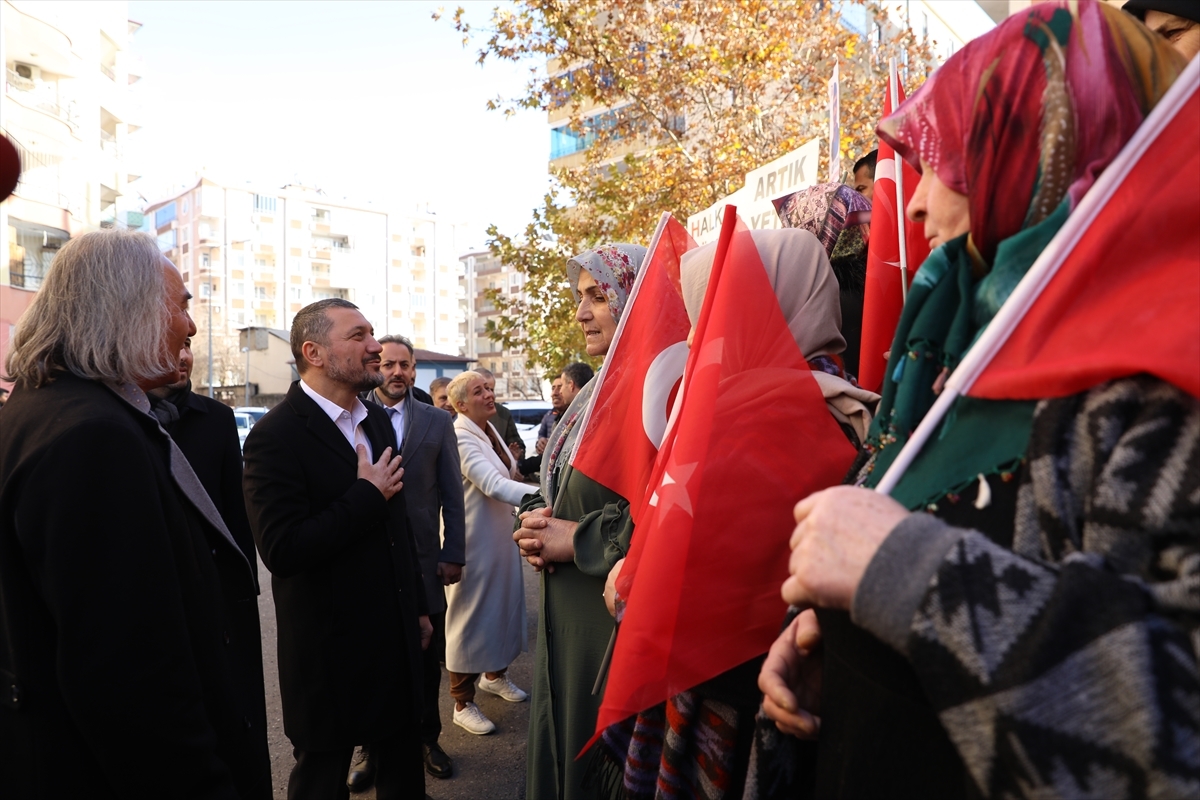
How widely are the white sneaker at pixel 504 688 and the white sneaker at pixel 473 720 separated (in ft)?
1.34

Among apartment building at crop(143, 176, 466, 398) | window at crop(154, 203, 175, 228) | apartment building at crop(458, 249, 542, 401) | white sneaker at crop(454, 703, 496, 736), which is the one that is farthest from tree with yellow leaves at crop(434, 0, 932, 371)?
window at crop(154, 203, 175, 228)

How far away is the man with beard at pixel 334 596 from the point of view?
337 centimetres

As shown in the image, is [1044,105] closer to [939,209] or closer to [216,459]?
[939,209]

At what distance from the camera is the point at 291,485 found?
340cm

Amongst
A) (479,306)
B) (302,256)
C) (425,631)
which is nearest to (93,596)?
(425,631)

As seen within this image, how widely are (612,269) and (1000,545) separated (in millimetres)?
2431

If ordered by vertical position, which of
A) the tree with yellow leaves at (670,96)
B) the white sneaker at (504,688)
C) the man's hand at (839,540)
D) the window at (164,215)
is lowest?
the white sneaker at (504,688)

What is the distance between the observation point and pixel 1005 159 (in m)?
1.28

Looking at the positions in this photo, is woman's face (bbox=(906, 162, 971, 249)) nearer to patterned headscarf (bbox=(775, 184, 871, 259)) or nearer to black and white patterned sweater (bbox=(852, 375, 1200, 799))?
black and white patterned sweater (bbox=(852, 375, 1200, 799))

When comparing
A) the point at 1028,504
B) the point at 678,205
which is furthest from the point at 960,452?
the point at 678,205

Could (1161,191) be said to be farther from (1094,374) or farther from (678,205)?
(678,205)

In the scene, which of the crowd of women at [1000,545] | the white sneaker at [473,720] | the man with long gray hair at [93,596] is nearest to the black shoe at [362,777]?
the white sneaker at [473,720]

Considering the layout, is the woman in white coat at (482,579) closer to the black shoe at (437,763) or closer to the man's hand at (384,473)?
the black shoe at (437,763)

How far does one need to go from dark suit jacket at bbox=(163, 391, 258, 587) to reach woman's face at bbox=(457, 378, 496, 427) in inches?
99.6
